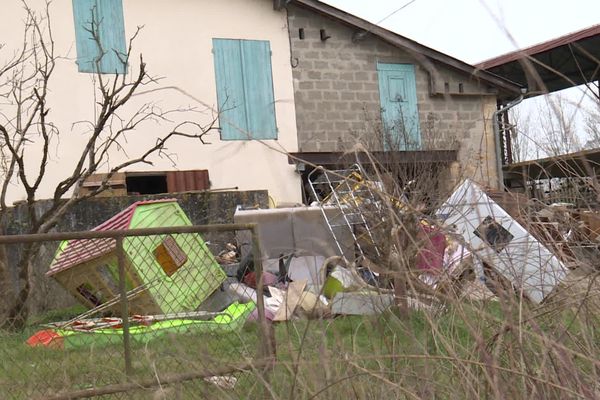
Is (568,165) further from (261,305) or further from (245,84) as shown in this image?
(245,84)

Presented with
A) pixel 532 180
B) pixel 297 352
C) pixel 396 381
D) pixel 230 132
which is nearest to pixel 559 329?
pixel 396 381

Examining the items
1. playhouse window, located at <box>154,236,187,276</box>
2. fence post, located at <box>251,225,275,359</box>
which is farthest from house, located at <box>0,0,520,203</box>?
fence post, located at <box>251,225,275,359</box>

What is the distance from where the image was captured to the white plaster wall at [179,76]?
37.6ft

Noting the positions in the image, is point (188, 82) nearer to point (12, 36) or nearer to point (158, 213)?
point (12, 36)

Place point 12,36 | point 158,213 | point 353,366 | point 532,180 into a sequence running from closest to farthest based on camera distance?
1. point 353,366
2. point 532,180
3. point 158,213
4. point 12,36

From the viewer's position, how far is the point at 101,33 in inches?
469

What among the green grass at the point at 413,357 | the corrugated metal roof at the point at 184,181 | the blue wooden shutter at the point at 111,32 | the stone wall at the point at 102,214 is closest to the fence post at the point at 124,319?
the green grass at the point at 413,357

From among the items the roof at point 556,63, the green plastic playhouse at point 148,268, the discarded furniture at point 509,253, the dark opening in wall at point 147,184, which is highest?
the roof at point 556,63

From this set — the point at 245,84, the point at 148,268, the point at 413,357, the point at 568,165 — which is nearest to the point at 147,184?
the point at 245,84

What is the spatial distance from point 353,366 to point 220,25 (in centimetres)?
1149

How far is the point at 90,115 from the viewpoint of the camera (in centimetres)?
1167

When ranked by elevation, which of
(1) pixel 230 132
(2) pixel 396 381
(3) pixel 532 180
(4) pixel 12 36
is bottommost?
(2) pixel 396 381

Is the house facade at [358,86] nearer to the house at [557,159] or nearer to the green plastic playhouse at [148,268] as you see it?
the green plastic playhouse at [148,268]

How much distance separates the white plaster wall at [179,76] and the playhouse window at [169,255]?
5.04 m
